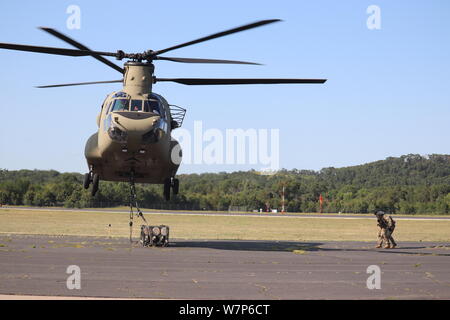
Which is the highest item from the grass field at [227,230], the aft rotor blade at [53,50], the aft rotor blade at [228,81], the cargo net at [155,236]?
the aft rotor blade at [53,50]

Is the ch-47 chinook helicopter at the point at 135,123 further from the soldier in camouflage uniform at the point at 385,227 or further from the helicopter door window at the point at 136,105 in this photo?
the soldier in camouflage uniform at the point at 385,227

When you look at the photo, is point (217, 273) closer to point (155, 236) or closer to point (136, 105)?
point (136, 105)

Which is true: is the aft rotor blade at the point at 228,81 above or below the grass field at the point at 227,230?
above

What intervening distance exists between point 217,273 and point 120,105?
9.76 m

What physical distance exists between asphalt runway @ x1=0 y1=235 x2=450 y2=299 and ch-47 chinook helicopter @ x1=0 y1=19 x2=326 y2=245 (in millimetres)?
3526

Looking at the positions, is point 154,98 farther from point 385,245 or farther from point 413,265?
point 385,245

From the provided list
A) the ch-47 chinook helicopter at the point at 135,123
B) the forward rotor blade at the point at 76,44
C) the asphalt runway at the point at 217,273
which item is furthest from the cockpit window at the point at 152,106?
the asphalt runway at the point at 217,273

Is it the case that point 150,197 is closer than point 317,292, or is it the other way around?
point 317,292

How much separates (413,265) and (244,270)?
6.54m

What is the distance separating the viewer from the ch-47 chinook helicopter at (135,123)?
78.1 ft

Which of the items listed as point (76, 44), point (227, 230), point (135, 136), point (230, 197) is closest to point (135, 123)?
point (135, 136)

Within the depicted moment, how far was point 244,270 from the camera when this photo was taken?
18891mm

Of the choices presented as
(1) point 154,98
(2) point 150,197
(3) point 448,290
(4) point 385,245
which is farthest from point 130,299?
(2) point 150,197

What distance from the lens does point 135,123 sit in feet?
78.0
